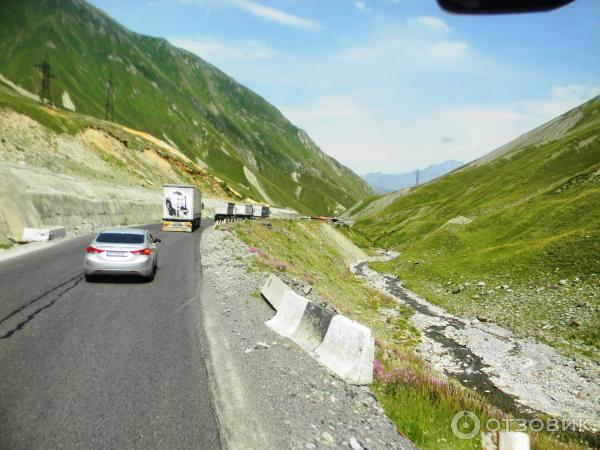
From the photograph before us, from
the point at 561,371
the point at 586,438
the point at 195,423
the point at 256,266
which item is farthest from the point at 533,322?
the point at 195,423

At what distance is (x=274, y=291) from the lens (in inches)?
587

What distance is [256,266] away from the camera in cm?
2269

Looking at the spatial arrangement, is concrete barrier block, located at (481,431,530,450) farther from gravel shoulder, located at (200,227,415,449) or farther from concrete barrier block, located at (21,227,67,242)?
concrete barrier block, located at (21,227,67,242)

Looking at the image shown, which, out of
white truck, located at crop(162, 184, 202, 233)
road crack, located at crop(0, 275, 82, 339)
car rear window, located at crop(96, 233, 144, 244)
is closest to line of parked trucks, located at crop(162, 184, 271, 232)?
white truck, located at crop(162, 184, 202, 233)

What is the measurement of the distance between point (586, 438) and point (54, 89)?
183m

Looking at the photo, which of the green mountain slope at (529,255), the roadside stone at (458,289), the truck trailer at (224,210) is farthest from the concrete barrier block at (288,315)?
the truck trailer at (224,210)

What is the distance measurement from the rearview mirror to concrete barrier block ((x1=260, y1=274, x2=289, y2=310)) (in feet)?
34.9

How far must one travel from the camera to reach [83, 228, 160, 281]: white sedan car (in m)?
15.6

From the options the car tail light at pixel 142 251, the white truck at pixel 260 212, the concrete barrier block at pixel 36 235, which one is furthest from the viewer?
the white truck at pixel 260 212

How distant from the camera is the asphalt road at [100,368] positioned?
19.5ft

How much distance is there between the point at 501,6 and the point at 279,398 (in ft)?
22.0

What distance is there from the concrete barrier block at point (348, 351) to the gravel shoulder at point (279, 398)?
0.76 feet

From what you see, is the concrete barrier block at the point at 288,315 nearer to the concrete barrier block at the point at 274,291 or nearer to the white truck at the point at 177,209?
the concrete barrier block at the point at 274,291

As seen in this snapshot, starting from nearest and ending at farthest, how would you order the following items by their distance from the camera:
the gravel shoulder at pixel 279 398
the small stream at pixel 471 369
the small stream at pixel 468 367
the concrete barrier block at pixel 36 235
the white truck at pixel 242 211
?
the gravel shoulder at pixel 279 398
the small stream at pixel 471 369
the small stream at pixel 468 367
the concrete barrier block at pixel 36 235
the white truck at pixel 242 211
